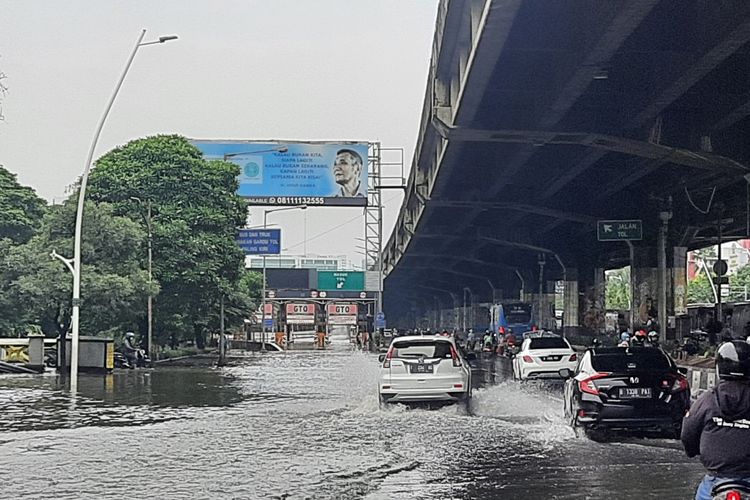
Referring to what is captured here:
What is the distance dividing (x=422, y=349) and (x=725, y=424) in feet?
47.1

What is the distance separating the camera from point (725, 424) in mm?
6348

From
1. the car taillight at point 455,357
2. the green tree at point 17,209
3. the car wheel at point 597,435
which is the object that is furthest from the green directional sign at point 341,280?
the car wheel at point 597,435

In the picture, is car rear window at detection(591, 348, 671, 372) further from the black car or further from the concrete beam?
the concrete beam

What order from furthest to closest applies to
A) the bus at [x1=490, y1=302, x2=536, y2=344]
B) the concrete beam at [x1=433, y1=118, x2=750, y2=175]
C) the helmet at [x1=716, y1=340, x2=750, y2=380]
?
the bus at [x1=490, y1=302, x2=536, y2=344] < the concrete beam at [x1=433, y1=118, x2=750, y2=175] < the helmet at [x1=716, y1=340, x2=750, y2=380]

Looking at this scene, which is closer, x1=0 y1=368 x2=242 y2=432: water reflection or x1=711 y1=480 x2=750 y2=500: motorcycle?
x1=711 y1=480 x2=750 y2=500: motorcycle

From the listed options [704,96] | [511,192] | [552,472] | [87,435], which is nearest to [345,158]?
[511,192]

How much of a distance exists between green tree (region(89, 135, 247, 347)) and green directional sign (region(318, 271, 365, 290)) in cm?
4488

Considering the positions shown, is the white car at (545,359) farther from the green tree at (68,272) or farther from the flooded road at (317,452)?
the green tree at (68,272)

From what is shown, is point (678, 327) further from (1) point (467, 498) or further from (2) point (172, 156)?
(1) point (467, 498)

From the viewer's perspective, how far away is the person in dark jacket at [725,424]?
6246mm

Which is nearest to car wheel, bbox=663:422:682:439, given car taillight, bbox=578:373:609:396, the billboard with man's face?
car taillight, bbox=578:373:609:396

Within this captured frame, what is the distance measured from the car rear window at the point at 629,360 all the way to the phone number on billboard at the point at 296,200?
47000 millimetres

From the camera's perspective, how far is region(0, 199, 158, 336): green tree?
38812mm

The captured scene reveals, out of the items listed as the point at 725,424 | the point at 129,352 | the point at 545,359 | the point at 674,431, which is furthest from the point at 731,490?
the point at 129,352
